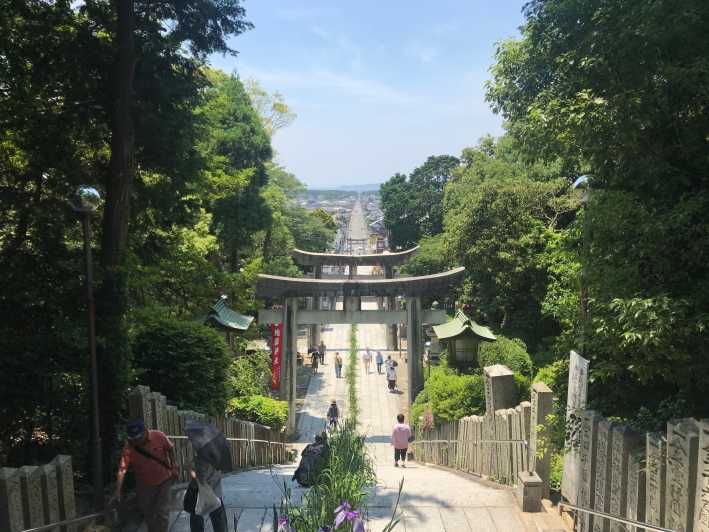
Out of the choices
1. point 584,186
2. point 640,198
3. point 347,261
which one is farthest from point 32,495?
point 347,261

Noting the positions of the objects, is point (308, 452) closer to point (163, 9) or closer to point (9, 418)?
point (9, 418)

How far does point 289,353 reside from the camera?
16688 millimetres

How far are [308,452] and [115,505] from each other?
2.41 meters

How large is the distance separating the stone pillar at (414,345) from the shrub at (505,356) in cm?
241

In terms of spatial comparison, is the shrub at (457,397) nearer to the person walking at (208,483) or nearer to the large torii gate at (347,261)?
the person walking at (208,483)

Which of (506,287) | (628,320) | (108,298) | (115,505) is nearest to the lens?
(628,320)

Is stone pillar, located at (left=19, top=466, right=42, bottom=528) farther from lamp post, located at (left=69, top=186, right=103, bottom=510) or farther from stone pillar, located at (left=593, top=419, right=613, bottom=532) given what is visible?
stone pillar, located at (left=593, top=419, right=613, bottom=532)

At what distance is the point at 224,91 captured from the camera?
21828 millimetres

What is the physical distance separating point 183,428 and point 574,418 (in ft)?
13.9

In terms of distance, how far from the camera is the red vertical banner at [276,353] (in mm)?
16781

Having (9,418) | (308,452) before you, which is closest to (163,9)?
(9,418)

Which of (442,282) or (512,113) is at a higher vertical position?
(512,113)

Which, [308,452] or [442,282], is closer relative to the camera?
[308,452]

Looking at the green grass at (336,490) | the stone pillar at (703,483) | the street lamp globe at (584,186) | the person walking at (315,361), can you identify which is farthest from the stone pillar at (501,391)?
the person walking at (315,361)
